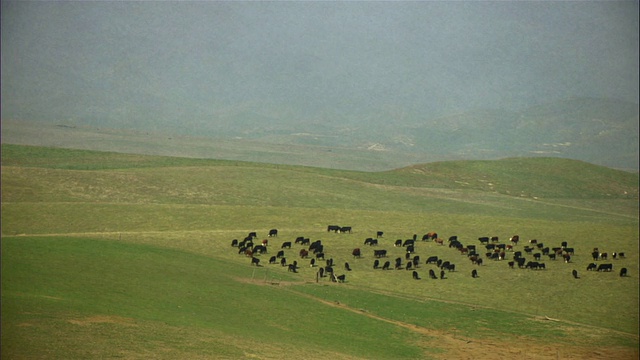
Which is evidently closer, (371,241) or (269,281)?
(269,281)

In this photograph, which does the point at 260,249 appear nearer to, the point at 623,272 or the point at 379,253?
the point at 379,253

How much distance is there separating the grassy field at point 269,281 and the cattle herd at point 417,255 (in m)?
0.61

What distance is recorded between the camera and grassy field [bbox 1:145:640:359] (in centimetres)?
2594

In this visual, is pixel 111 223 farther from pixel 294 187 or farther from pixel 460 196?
pixel 460 196

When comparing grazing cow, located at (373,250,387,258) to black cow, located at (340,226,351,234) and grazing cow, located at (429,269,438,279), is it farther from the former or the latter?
black cow, located at (340,226,351,234)

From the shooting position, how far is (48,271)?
31.8 metres

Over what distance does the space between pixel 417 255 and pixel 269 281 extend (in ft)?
44.5

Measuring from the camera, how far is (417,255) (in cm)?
4859

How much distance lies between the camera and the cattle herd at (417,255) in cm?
Answer: 4419

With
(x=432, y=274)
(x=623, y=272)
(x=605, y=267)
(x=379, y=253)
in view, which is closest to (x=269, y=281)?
(x=379, y=253)

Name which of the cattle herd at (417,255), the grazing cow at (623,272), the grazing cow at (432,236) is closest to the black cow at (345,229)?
the cattle herd at (417,255)

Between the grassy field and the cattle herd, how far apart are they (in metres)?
0.61

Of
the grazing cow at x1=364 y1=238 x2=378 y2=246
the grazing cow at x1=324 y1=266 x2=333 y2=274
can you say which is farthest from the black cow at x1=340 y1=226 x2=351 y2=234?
the grazing cow at x1=324 y1=266 x2=333 y2=274

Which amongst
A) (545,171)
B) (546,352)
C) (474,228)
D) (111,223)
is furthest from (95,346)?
(545,171)
